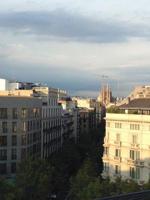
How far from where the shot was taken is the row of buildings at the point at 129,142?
79000mm

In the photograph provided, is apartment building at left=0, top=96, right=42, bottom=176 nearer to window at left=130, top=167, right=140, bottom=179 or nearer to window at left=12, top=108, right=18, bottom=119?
window at left=12, top=108, right=18, bottom=119

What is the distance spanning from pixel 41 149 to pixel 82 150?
Result: 2270 cm

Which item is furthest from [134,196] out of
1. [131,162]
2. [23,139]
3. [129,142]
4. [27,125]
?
[27,125]

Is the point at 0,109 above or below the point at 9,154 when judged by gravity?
above

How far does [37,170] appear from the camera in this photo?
70688 millimetres

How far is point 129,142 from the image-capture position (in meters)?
81.9

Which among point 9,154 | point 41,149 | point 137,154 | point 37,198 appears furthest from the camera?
point 41,149

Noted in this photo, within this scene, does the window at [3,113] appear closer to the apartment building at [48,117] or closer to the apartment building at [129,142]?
the apartment building at [48,117]

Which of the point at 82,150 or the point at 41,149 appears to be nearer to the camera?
the point at 41,149

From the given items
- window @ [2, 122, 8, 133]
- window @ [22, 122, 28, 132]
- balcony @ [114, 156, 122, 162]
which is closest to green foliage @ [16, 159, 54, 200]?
balcony @ [114, 156, 122, 162]

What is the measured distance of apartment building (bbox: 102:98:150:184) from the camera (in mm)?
78975

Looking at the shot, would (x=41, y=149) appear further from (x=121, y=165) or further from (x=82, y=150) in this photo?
(x=121, y=165)

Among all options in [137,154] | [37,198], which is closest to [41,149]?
[137,154]

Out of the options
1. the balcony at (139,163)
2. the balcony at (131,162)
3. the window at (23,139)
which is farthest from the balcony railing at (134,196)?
the window at (23,139)
